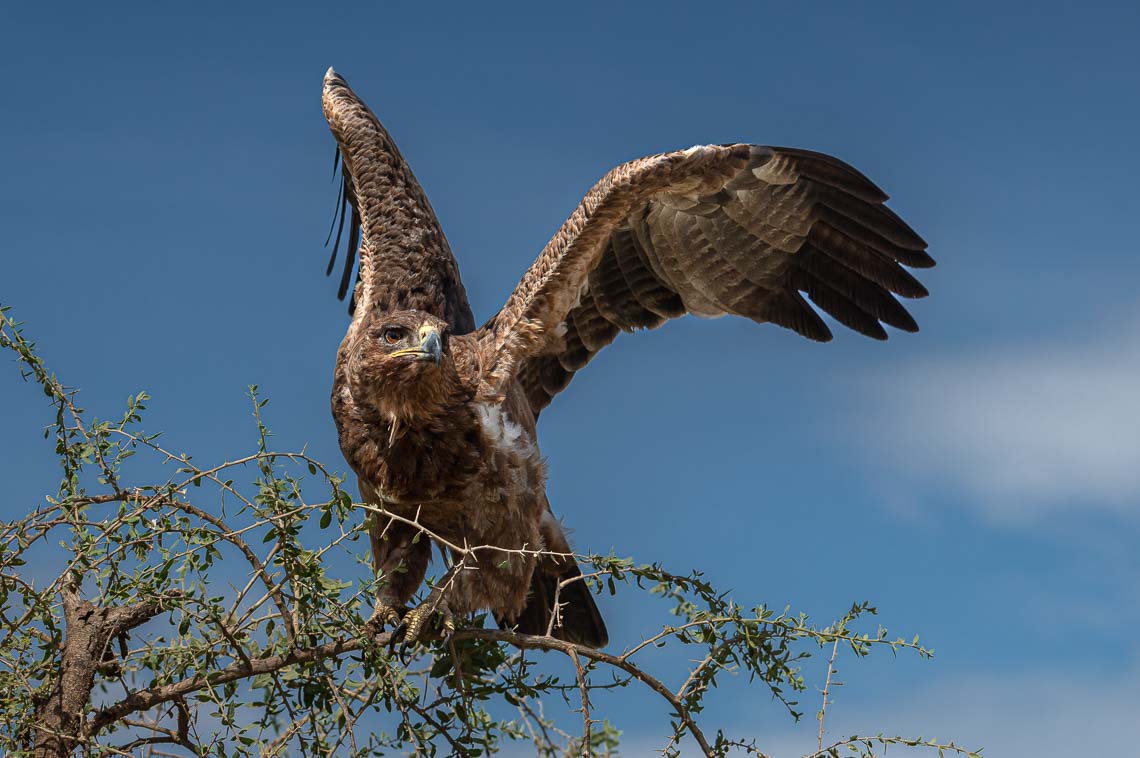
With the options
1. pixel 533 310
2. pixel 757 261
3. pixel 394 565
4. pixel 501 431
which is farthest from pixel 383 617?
pixel 757 261

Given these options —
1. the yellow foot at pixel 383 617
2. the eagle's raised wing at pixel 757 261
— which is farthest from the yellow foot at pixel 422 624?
the eagle's raised wing at pixel 757 261

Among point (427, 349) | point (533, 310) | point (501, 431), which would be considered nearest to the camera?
point (427, 349)

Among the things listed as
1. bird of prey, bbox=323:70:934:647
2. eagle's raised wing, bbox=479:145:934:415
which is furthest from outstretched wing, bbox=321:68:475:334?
eagle's raised wing, bbox=479:145:934:415

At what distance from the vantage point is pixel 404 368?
4609 millimetres

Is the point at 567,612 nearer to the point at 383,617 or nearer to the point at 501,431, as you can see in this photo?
the point at 383,617

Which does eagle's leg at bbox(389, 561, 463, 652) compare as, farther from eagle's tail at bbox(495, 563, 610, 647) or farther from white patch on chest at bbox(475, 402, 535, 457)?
eagle's tail at bbox(495, 563, 610, 647)

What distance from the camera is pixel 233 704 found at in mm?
3994

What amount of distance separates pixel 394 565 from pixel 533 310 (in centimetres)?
119

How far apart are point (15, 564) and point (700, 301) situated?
3317 millimetres

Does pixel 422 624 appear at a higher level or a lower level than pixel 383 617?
lower

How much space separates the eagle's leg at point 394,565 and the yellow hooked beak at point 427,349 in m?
0.72

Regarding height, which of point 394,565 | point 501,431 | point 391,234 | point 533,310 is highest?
point 391,234

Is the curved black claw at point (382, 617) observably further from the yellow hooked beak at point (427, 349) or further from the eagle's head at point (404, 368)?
the yellow hooked beak at point (427, 349)

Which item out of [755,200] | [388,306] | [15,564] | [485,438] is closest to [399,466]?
[485,438]
